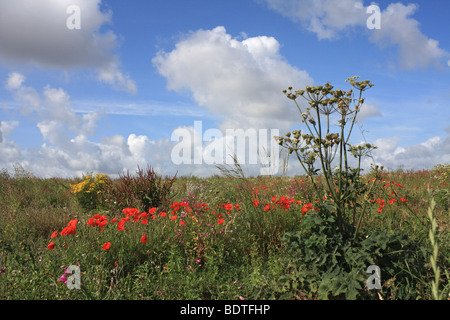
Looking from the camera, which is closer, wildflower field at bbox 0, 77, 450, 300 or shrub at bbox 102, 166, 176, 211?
wildflower field at bbox 0, 77, 450, 300

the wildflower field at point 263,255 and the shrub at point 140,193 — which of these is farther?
the shrub at point 140,193

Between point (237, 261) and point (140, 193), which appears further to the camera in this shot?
point (140, 193)

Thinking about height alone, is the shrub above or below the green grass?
above

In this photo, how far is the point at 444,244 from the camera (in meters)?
4.08

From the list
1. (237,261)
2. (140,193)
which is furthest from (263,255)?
(140,193)

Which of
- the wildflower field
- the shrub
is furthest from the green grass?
the shrub

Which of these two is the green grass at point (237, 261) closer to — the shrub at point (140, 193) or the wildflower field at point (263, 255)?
the wildflower field at point (263, 255)

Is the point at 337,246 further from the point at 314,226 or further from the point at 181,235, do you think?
the point at 181,235

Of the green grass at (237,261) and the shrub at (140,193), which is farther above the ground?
the shrub at (140,193)

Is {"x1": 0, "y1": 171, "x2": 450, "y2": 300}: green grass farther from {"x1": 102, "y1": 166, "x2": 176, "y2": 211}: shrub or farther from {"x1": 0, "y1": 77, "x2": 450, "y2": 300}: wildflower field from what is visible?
{"x1": 102, "y1": 166, "x2": 176, "y2": 211}: shrub

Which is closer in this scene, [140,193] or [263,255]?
[263,255]

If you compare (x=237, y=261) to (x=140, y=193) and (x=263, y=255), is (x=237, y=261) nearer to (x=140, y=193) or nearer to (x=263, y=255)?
(x=263, y=255)

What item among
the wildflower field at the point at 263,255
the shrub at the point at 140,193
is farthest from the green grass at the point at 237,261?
the shrub at the point at 140,193
